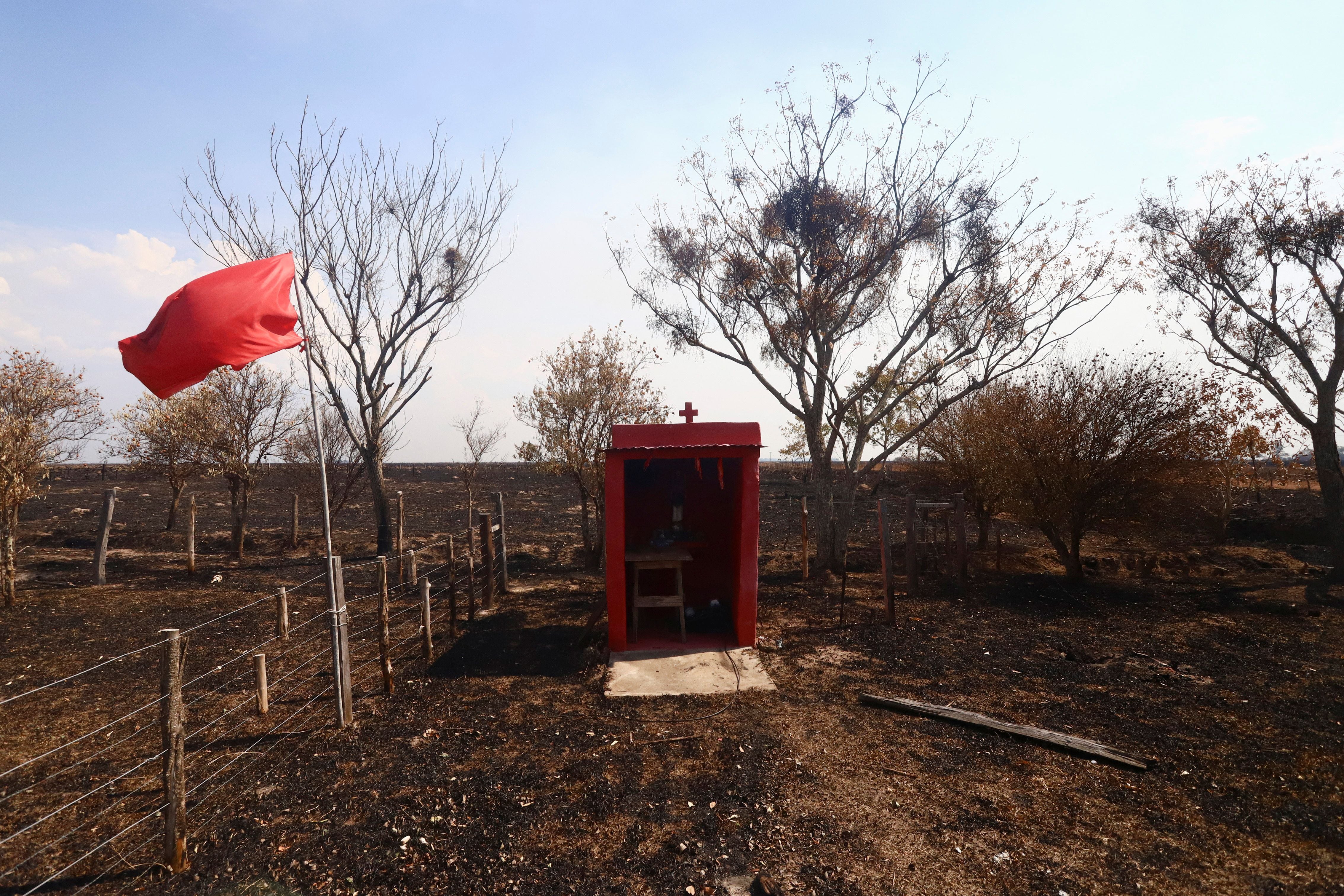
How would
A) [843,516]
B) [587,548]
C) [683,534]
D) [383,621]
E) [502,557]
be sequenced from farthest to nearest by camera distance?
[587,548] < [843,516] < [502,557] < [683,534] < [383,621]

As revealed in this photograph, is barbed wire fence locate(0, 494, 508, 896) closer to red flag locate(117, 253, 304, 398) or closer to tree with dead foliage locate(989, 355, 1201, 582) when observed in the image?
red flag locate(117, 253, 304, 398)

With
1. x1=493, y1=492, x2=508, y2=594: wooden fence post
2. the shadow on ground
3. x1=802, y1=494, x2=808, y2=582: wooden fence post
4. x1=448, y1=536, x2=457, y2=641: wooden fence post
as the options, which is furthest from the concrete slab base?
x1=802, y1=494, x2=808, y2=582: wooden fence post

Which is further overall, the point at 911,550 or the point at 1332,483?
the point at 1332,483

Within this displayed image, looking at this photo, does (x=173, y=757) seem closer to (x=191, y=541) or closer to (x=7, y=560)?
(x=7, y=560)

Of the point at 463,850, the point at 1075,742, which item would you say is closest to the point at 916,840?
the point at 1075,742

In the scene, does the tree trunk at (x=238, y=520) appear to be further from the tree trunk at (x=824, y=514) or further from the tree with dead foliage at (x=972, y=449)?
the tree with dead foliage at (x=972, y=449)

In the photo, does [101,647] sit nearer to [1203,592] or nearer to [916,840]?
[916,840]

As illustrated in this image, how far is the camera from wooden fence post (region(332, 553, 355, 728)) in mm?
5777

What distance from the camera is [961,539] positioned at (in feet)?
41.3

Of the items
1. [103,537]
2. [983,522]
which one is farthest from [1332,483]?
[103,537]

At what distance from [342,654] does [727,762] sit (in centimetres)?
349

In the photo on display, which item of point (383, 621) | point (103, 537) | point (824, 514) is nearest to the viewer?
point (383, 621)

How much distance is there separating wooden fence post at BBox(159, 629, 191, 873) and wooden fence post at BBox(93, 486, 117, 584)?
453 inches

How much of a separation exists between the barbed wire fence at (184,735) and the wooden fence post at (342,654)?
0.02 meters
